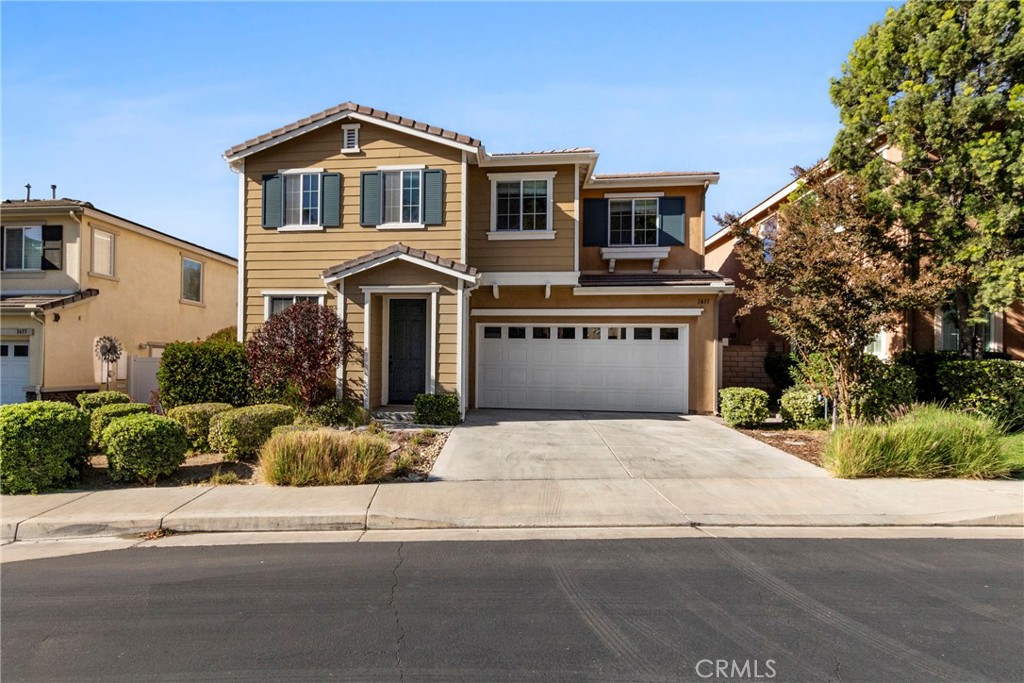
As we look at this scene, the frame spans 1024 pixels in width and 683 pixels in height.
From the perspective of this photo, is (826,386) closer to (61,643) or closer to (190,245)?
(61,643)

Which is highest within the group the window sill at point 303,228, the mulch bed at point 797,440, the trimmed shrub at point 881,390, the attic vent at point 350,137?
the attic vent at point 350,137

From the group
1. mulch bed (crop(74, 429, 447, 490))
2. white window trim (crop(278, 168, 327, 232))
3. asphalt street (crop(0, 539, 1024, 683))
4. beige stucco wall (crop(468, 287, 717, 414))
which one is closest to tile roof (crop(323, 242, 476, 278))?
white window trim (crop(278, 168, 327, 232))

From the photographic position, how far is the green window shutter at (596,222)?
1467 cm

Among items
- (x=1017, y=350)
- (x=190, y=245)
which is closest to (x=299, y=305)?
(x=190, y=245)

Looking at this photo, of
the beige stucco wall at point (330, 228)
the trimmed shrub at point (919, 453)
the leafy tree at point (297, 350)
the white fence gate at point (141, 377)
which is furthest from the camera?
the white fence gate at point (141, 377)

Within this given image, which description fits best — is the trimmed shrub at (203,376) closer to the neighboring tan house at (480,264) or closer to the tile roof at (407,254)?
the neighboring tan house at (480,264)

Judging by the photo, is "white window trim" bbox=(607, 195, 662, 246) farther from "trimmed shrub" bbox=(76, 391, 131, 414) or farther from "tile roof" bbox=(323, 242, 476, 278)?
"trimmed shrub" bbox=(76, 391, 131, 414)

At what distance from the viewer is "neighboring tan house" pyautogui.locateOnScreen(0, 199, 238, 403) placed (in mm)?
14219

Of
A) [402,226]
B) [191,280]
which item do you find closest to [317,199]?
[402,226]

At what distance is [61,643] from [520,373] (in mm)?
11052

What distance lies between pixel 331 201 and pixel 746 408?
1074 centimetres

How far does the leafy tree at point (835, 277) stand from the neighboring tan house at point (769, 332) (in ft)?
3.40

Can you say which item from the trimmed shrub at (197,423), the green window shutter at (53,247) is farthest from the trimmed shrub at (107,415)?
the green window shutter at (53,247)

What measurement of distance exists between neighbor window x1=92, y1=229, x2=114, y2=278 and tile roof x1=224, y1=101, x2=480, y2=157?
21.0 ft
